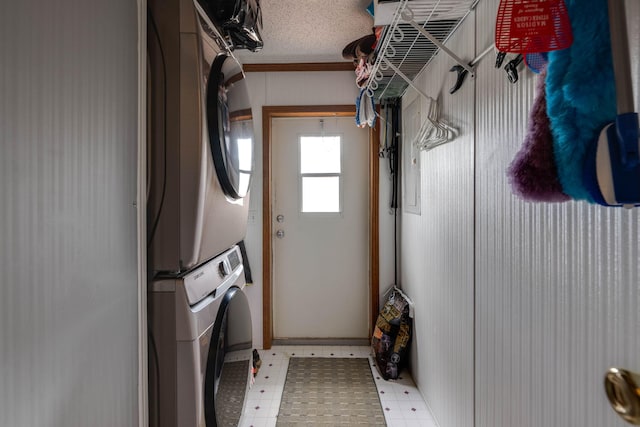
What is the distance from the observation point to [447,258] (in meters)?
1.47

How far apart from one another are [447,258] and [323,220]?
1.29m

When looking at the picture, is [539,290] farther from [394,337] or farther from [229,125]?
[394,337]

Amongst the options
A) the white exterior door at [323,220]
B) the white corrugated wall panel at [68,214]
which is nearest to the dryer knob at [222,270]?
the white corrugated wall panel at [68,214]

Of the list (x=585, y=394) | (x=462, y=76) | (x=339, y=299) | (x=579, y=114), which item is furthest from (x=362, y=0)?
(x=339, y=299)

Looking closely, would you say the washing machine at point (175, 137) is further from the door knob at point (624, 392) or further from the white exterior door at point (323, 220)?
the white exterior door at point (323, 220)

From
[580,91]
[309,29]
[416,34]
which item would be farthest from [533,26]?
[309,29]

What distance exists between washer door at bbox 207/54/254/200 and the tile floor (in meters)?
1.14

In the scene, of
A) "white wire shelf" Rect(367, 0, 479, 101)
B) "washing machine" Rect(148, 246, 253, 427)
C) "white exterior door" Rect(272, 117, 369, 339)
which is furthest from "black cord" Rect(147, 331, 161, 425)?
"white exterior door" Rect(272, 117, 369, 339)

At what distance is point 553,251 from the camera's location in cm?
77

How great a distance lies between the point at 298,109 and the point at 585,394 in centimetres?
232

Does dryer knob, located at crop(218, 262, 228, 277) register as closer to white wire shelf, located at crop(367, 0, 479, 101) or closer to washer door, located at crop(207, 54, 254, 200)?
washer door, located at crop(207, 54, 254, 200)

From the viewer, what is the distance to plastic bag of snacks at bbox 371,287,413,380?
2.09 meters

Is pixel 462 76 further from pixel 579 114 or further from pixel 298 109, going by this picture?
pixel 298 109

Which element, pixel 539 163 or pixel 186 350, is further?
pixel 186 350
